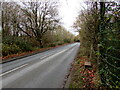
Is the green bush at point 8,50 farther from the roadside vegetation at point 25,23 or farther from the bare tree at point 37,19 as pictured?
the bare tree at point 37,19

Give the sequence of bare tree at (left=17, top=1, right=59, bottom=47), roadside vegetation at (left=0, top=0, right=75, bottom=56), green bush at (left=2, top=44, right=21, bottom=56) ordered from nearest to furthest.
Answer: green bush at (left=2, top=44, right=21, bottom=56) < roadside vegetation at (left=0, top=0, right=75, bottom=56) < bare tree at (left=17, top=1, right=59, bottom=47)

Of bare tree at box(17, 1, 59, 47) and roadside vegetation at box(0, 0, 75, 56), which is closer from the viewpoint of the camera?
roadside vegetation at box(0, 0, 75, 56)

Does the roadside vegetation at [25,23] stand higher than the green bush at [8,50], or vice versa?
the roadside vegetation at [25,23]

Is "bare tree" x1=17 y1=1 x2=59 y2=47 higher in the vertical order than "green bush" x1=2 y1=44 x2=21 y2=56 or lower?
higher

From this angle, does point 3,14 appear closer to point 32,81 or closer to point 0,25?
point 0,25

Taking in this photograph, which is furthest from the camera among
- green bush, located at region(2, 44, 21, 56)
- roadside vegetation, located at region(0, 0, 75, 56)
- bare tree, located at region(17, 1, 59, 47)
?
bare tree, located at region(17, 1, 59, 47)

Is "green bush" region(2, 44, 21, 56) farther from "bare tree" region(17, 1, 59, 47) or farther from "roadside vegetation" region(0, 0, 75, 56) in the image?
"bare tree" region(17, 1, 59, 47)

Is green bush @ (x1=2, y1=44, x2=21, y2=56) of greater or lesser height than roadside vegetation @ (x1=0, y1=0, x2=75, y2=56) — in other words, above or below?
below

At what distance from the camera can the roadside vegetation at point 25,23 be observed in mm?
14172

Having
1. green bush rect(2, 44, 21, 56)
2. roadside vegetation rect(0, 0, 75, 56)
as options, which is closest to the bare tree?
roadside vegetation rect(0, 0, 75, 56)

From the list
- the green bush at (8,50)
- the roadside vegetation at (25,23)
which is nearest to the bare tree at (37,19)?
the roadside vegetation at (25,23)

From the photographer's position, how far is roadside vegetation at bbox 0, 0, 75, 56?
1417 cm

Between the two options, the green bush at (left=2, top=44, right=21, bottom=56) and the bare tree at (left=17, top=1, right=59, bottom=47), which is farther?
the bare tree at (left=17, top=1, right=59, bottom=47)

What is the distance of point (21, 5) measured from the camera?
56.6 feet
